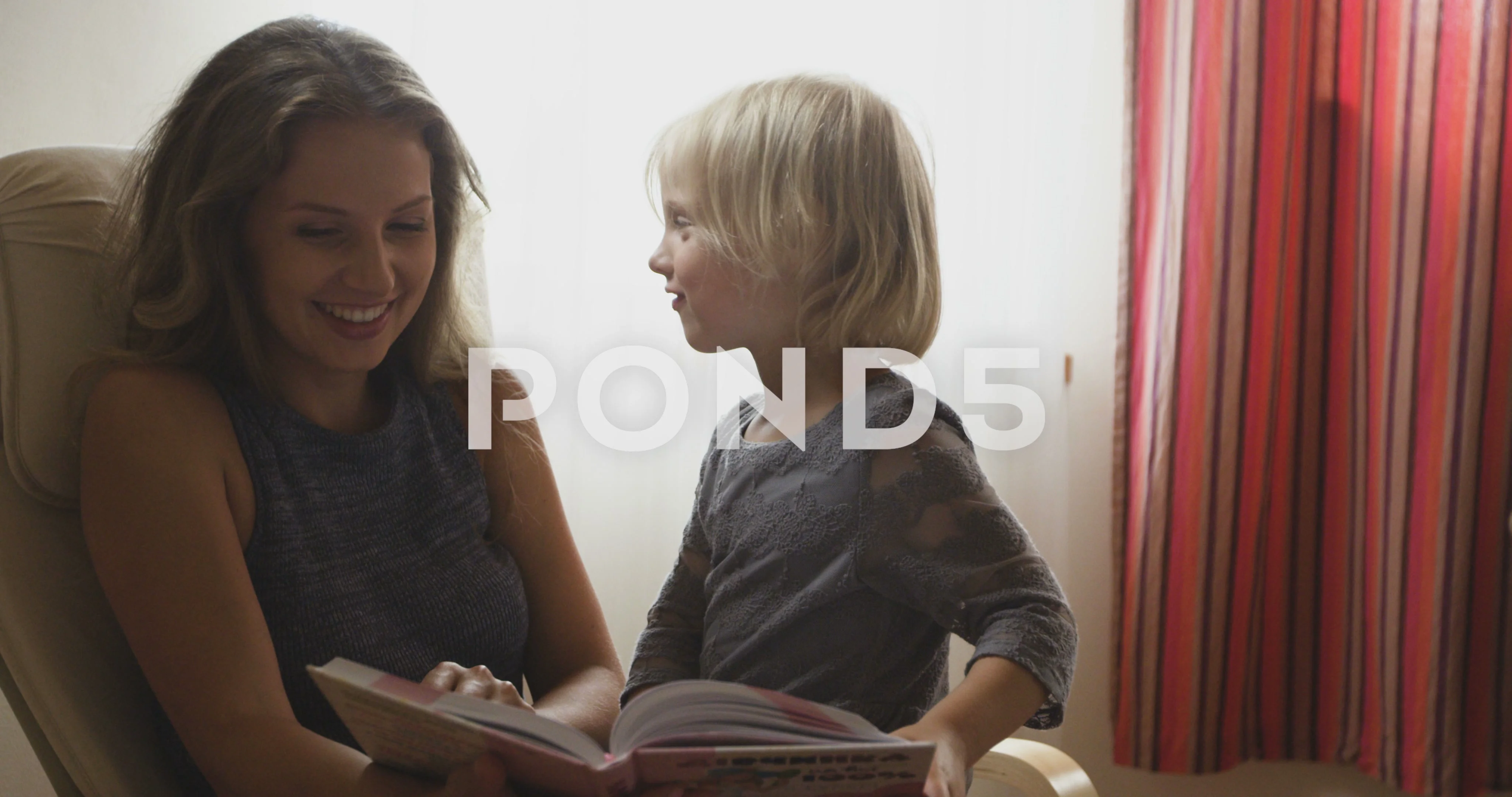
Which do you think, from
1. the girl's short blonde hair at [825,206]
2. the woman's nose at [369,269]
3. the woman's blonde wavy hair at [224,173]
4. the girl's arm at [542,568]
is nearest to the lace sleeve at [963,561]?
the girl's short blonde hair at [825,206]

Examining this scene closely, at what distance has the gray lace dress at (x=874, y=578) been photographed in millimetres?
903

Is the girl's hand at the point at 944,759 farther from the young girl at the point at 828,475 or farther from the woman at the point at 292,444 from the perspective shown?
the woman at the point at 292,444

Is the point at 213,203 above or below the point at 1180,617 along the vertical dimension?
above

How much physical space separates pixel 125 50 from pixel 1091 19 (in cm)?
157

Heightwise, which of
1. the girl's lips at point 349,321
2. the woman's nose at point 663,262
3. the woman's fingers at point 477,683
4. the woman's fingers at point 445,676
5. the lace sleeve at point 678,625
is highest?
the woman's nose at point 663,262

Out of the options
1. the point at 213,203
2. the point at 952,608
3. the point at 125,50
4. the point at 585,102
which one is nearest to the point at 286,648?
the point at 213,203

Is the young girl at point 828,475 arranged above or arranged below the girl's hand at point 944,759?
above

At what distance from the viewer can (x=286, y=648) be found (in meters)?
0.96

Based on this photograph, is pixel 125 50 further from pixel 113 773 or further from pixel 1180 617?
pixel 1180 617

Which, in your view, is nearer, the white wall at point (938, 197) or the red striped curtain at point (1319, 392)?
the red striped curtain at point (1319, 392)

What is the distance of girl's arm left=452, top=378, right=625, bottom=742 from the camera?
1190 mm

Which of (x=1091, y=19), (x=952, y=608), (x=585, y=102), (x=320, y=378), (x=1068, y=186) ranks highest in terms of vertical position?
(x=1091, y=19)

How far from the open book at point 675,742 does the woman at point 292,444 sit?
0.41 feet

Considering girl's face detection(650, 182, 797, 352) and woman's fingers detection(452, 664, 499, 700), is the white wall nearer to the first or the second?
girl's face detection(650, 182, 797, 352)
